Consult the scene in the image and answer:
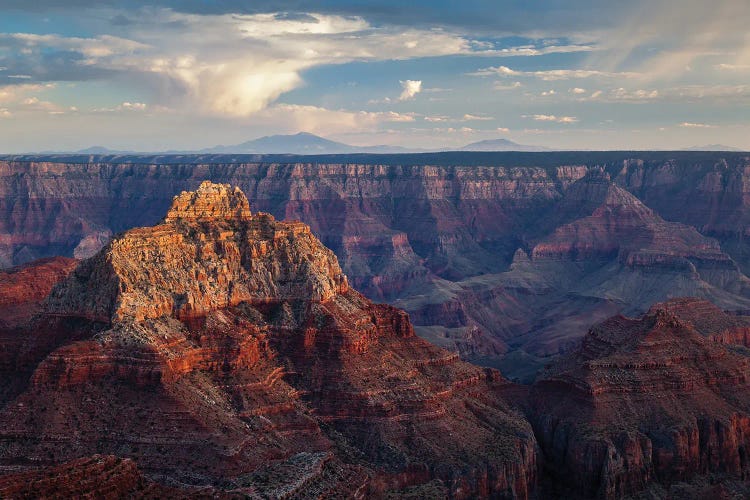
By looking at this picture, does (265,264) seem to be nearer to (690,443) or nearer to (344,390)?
(344,390)

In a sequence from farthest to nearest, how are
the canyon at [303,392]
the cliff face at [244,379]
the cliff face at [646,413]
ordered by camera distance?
the cliff face at [646,413]
the canyon at [303,392]
the cliff face at [244,379]

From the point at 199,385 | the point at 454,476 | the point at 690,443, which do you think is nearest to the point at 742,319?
the point at 690,443

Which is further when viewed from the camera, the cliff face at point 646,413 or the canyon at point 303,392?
the cliff face at point 646,413

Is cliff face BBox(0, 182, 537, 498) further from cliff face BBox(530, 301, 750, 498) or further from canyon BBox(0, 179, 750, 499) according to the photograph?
cliff face BBox(530, 301, 750, 498)

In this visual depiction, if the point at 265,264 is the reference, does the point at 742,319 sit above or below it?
below

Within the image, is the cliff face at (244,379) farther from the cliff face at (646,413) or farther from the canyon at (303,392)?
the cliff face at (646,413)

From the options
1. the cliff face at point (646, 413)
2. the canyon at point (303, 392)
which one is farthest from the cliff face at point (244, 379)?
the cliff face at point (646, 413)
